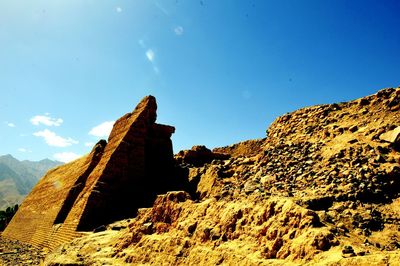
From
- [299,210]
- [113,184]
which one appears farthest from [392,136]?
[113,184]

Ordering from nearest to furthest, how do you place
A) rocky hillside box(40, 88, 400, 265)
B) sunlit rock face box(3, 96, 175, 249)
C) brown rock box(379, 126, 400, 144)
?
rocky hillside box(40, 88, 400, 265) → brown rock box(379, 126, 400, 144) → sunlit rock face box(3, 96, 175, 249)

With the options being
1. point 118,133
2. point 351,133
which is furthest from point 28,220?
point 351,133

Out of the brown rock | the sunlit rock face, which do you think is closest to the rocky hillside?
the brown rock

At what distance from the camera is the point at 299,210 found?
21.3 ft

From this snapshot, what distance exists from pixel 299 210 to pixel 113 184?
497 inches

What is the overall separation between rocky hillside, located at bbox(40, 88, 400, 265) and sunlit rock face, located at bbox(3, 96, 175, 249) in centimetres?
291

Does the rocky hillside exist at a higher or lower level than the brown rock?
lower

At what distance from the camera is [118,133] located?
2000cm

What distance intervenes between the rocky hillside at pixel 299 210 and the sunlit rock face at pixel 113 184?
2915mm

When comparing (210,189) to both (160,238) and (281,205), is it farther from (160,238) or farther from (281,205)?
(281,205)

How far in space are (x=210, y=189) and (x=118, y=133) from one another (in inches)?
344

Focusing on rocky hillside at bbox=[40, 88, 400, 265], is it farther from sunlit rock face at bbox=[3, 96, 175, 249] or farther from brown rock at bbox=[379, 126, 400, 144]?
sunlit rock face at bbox=[3, 96, 175, 249]

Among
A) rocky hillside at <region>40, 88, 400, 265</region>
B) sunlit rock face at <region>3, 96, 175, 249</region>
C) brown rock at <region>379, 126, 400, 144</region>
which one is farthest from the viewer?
sunlit rock face at <region>3, 96, 175, 249</region>

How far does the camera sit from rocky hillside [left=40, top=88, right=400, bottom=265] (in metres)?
5.83
